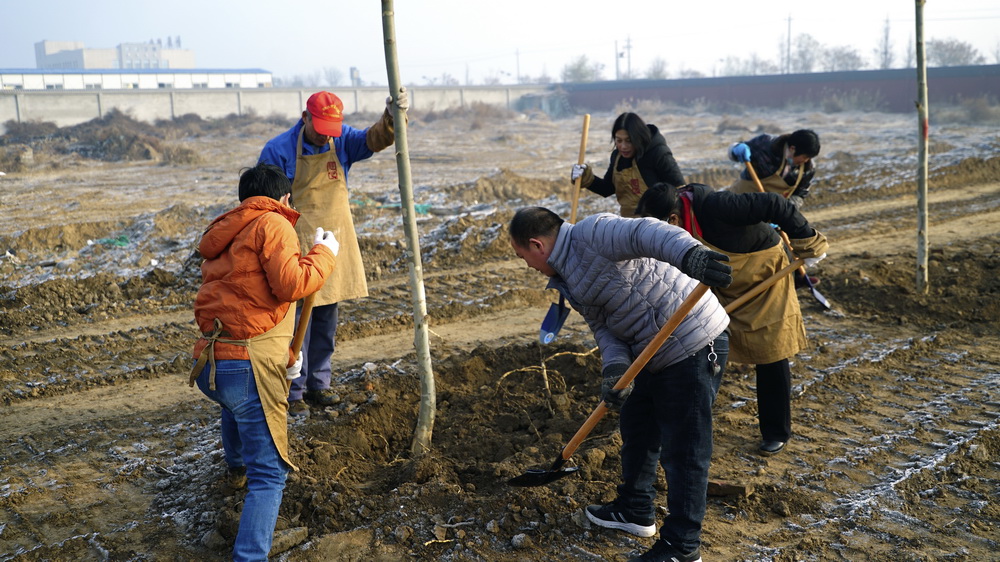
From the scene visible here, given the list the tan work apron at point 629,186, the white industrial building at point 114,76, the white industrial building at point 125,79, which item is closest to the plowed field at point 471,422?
the tan work apron at point 629,186

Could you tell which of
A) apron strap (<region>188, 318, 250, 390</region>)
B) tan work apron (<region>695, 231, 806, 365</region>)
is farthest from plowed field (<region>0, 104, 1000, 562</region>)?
apron strap (<region>188, 318, 250, 390</region>)

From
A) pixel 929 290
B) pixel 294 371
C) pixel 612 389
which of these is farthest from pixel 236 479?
pixel 929 290

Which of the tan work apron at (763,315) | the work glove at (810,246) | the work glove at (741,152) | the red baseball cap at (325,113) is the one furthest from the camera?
the work glove at (741,152)

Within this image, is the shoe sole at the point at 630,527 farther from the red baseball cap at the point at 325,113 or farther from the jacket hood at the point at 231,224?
the red baseball cap at the point at 325,113

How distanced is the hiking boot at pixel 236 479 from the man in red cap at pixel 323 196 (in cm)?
95

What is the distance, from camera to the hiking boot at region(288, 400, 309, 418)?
187 inches

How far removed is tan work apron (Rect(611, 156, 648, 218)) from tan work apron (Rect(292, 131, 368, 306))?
6.06ft

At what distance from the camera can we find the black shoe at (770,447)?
4113mm

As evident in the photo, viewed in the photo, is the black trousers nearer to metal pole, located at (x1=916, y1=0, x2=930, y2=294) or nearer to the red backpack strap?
the red backpack strap

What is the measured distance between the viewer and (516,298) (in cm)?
755

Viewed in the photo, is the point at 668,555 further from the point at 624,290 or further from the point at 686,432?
the point at 624,290

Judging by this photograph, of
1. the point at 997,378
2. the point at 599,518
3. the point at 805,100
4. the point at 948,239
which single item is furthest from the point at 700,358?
the point at 805,100

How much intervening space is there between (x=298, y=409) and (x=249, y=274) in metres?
2.02

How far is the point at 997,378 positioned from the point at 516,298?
409cm
